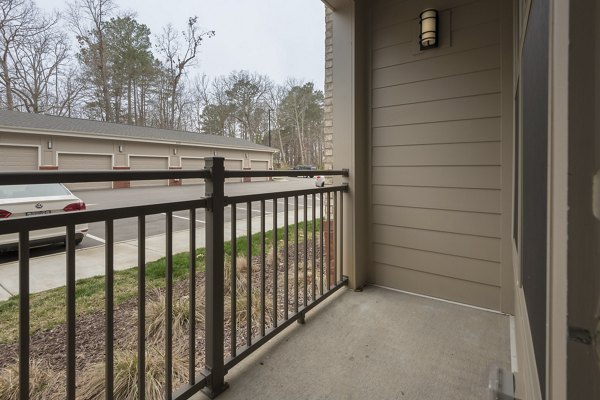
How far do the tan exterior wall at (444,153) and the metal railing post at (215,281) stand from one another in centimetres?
159

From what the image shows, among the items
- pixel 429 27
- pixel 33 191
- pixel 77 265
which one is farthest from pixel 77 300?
pixel 429 27

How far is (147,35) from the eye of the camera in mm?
4992

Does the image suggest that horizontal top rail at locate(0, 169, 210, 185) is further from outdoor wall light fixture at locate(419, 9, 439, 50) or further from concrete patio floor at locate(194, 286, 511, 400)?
outdoor wall light fixture at locate(419, 9, 439, 50)

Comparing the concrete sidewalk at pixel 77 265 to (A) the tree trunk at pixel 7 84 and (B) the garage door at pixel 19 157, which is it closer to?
(B) the garage door at pixel 19 157

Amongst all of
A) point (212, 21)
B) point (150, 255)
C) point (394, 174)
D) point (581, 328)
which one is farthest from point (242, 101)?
point (581, 328)

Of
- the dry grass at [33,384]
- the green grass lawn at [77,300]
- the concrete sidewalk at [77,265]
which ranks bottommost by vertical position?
the dry grass at [33,384]

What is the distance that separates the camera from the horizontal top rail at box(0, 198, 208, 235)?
85 cm

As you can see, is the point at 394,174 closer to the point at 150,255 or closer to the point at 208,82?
the point at 150,255

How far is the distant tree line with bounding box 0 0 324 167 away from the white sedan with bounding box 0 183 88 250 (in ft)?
7.74

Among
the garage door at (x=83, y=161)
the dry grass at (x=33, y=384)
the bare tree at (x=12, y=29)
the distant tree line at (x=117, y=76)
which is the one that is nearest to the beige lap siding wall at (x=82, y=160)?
the garage door at (x=83, y=161)

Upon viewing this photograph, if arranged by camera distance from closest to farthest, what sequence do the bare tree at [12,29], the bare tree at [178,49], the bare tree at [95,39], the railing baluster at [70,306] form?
the railing baluster at [70,306] → the bare tree at [12,29] → the bare tree at [95,39] → the bare tree at [178,49]

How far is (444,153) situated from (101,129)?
15.5 feet

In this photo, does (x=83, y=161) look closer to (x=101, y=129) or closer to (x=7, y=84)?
(x=101, y=129)

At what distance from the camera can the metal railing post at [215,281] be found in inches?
55.3
